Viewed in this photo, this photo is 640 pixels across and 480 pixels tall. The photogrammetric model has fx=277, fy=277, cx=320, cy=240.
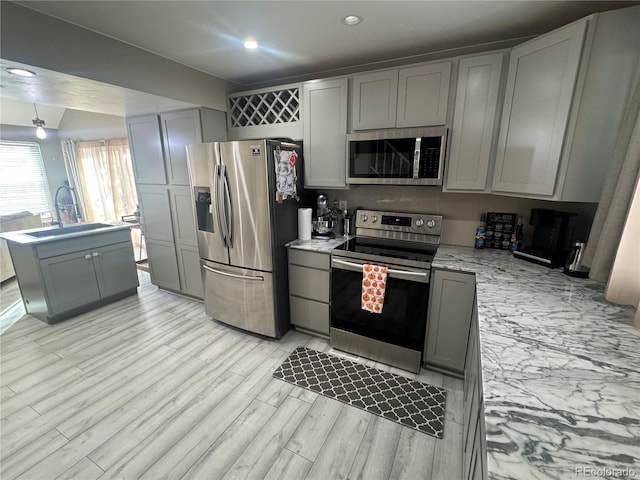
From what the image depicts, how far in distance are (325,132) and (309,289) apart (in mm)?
1438

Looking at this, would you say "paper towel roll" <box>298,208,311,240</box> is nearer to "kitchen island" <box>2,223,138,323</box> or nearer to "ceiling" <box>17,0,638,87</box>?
"ceiling" <box>17,0,638,87</box>

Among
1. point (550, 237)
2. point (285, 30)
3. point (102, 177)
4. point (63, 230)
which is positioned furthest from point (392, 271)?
point (102, 177)

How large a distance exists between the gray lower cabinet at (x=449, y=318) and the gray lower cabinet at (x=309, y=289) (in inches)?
34.8

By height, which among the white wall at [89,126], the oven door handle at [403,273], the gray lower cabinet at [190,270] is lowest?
the gray lower cabinet at [190,270]

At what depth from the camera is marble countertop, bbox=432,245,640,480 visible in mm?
653

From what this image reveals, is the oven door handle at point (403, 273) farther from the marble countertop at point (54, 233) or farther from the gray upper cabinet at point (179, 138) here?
the marble countertop at point (54, 233)

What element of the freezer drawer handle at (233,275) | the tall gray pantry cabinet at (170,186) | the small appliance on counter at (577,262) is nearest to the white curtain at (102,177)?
the tall gray pantry cabinet at (170,186)

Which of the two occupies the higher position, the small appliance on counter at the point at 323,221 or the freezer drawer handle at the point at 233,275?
the small appliance on counter at the point at 323,221

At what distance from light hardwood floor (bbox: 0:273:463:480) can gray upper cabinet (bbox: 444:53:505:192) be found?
5.22ft

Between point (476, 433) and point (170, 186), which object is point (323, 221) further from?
point (476, 433)

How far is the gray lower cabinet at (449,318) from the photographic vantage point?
76.3 inches


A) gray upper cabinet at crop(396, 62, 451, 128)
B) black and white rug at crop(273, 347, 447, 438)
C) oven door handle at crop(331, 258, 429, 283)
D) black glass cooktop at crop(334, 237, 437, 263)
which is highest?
gray upper cabinet at crop(396, 62, 451, 128)

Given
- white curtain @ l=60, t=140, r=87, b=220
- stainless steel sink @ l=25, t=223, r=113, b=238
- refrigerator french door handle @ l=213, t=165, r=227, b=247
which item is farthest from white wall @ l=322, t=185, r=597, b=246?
white curtain @ l=60, t=140, r=87, b=220

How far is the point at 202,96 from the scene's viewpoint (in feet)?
8.82
